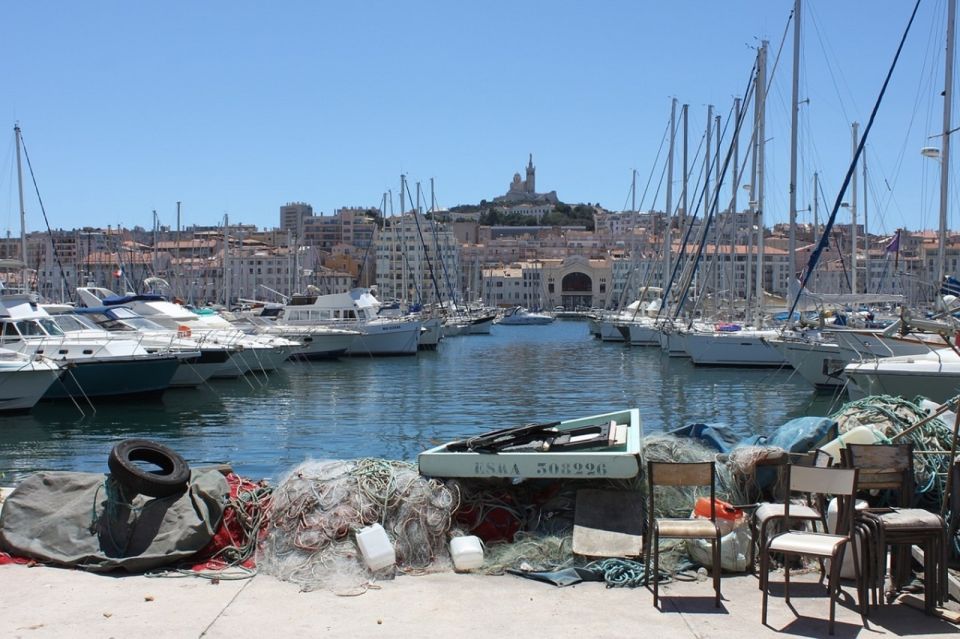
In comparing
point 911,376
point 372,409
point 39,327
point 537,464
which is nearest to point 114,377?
point 39,327

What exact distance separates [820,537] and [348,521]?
11.8ft

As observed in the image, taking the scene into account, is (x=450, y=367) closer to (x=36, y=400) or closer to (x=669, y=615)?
(x=36, y=400)

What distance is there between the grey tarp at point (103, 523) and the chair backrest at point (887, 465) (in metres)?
4.95

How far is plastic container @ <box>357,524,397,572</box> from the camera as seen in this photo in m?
7.58

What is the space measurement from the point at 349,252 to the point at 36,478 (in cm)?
18622

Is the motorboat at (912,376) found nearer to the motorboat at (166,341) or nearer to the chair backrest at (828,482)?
the chair backrest at (828,482)

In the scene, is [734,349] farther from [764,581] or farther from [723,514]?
[764,581]

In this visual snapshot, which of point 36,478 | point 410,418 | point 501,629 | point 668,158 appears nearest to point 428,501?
point 501,629

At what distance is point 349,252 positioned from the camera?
193000 millimetres

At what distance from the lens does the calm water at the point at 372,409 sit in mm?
21297

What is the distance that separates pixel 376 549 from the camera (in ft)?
25.0

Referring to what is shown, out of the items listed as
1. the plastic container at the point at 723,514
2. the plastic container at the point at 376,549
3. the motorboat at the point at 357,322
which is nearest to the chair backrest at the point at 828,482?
the plastic container at the point at 723,514

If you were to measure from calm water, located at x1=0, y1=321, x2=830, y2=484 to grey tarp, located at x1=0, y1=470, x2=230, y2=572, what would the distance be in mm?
5719

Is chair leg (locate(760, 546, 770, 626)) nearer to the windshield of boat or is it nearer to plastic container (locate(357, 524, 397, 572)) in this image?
Answer: plastic container (locate(357, 524, 397, 572))
